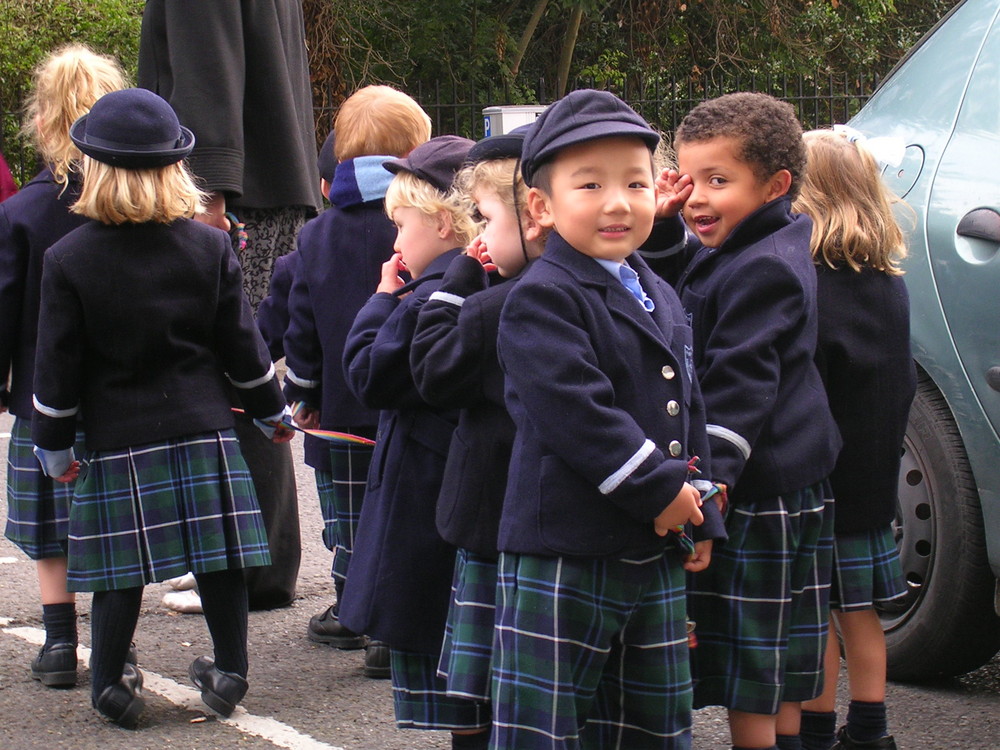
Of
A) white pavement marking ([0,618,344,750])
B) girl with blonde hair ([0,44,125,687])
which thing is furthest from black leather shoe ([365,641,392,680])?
girl with blonde hair ([0,44,125,687])

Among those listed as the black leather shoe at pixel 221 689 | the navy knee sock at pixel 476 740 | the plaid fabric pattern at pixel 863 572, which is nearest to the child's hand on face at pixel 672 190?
the plaid fabric pattern at pixel 863 572

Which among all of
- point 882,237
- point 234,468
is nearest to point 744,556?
point 882,237

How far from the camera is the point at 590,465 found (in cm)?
244

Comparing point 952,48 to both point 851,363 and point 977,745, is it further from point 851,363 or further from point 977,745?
point 977,745

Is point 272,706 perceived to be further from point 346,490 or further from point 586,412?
point 586,412

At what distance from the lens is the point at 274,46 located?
4.59m

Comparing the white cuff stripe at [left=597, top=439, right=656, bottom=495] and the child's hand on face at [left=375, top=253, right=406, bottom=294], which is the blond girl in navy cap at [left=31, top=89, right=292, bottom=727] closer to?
the child's hand on face at [left=375, top=253, right=406, bottom=294]

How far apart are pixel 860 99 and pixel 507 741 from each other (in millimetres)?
9972

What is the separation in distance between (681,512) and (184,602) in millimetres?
2661

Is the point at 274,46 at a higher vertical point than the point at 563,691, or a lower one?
higher

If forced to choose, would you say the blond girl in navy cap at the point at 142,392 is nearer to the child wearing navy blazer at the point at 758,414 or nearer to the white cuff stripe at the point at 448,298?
the white cuff stripe at the point at 448,298

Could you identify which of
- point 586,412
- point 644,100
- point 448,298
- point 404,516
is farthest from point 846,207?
point 644,100

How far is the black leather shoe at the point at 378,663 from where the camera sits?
4039 millimetres

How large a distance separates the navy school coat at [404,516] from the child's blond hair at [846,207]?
0.90 m
